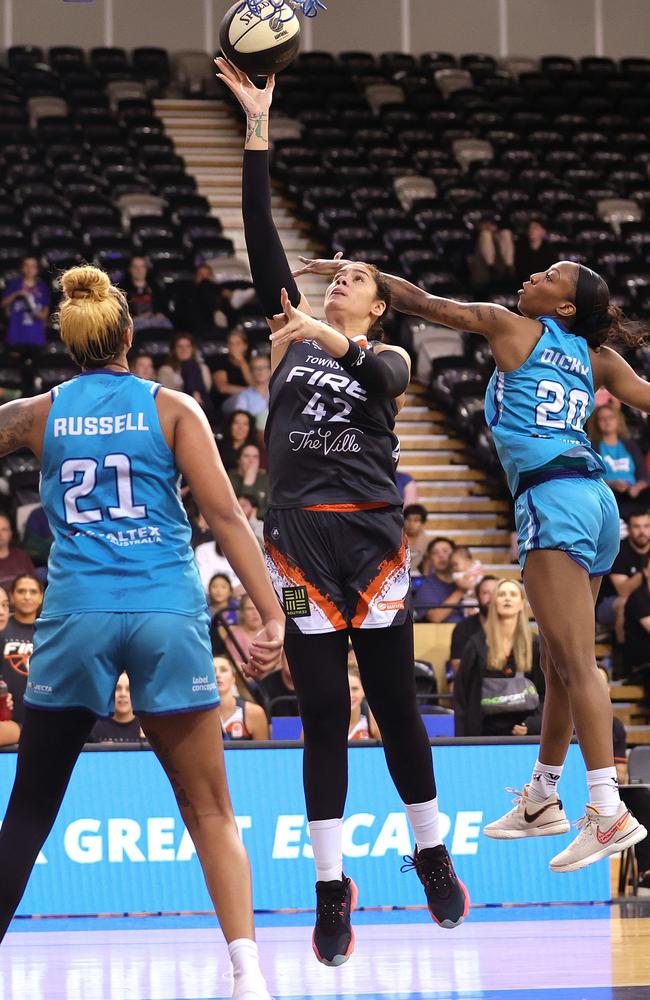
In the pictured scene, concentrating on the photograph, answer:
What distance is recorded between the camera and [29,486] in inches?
452

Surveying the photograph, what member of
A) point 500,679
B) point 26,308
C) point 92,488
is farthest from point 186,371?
point 92,488

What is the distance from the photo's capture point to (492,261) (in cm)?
1573

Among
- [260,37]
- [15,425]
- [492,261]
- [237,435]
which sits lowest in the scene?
[237,435]

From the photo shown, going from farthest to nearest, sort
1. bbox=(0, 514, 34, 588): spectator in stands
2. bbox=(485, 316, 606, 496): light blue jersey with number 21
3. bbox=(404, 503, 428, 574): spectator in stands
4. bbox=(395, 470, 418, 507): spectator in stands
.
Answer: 1. bbox=(395, 470, 418, 507): spectator in stands
2. bbox=(404, 503, 428, 574): spectator in stands
3. bbox=(0, 514, 34, 588): spectator in stands
4. bbox=(485, 316, 606, 496): light blue jersey with number 21

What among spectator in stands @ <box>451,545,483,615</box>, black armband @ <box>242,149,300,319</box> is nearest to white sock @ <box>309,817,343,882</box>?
black armband @ <box>242,149,300,319</box>

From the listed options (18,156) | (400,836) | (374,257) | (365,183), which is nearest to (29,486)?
(400,836)

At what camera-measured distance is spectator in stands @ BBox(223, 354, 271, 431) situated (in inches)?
483

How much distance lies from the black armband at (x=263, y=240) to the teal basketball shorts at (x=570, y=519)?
116 centimetres

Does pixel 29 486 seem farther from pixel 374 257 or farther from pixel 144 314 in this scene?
pixel 374 257

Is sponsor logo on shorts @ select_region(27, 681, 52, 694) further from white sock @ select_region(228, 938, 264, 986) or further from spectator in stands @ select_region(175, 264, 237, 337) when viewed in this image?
spectator in stands @ select_region(175, 264, 237, 337)

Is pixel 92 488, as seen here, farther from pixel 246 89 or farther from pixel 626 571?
pixel 626 571

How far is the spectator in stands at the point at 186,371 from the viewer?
12.3 m

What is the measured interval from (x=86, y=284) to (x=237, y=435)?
7.50 m

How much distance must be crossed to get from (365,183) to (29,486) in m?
8.57
